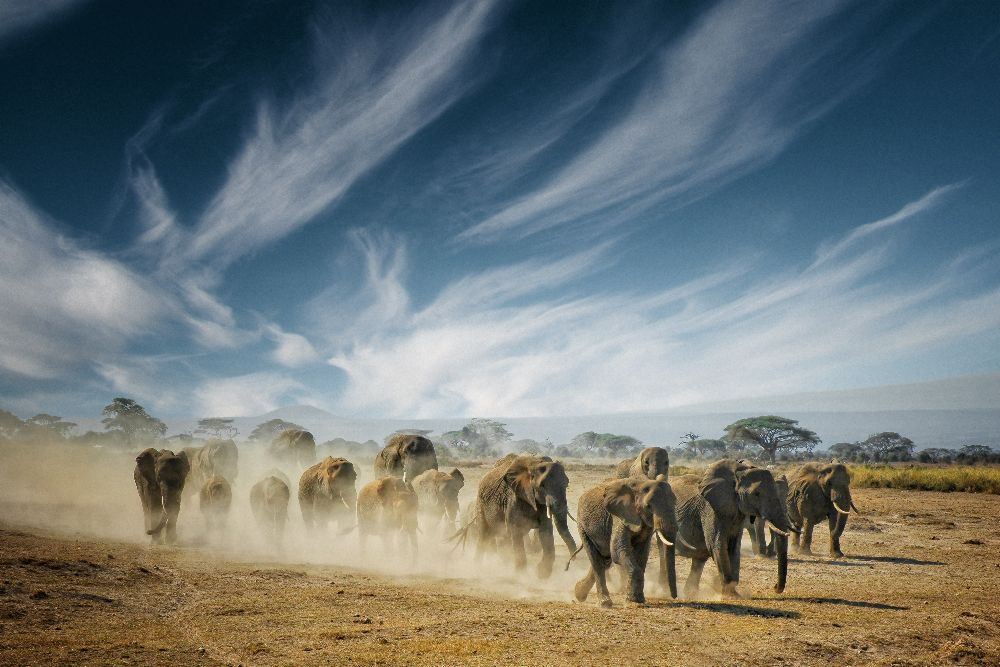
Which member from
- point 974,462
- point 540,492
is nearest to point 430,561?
point 540,492

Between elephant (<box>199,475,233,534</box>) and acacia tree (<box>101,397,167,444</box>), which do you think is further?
acacia tree (<box>101,397,167,444</box>)

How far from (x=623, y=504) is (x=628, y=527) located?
441mm

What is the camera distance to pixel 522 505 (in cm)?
1515

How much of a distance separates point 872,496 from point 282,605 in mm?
36580

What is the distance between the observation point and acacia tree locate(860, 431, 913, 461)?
91062 mm

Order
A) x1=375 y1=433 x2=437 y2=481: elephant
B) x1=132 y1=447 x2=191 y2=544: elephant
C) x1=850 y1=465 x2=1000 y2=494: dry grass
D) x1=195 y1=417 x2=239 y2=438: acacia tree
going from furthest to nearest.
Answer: x1=195 y1=417 x2=239 y2=438: acacia tree < x1=850 y1=465 x2=1000 y2=494: dry grass < x1=375 y1=433 x2=437 y2=481: elephant < x1=132 y1=447 x2=191 y2=544: elephant

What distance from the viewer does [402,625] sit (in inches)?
366

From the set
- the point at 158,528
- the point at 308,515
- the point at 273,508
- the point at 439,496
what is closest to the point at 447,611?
the point at 439,496

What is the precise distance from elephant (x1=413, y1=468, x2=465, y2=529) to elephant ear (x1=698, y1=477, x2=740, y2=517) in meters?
9.87

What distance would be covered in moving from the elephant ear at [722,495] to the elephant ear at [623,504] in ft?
7.22

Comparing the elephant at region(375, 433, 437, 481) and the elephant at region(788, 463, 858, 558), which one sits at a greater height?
the elephant at region(375, 433, 437, 481)

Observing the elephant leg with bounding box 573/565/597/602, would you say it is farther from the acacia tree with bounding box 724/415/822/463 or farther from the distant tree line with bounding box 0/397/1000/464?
the acacia tree with bounding box 724/415/822/463

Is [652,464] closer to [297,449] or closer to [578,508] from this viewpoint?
[578,508]

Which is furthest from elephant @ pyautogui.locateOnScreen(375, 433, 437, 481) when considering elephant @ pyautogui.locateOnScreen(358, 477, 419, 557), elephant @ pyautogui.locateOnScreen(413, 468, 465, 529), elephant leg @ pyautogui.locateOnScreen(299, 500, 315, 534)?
elephant @ pyautogui.locateOnScreen(358, 477, 419, 557)
